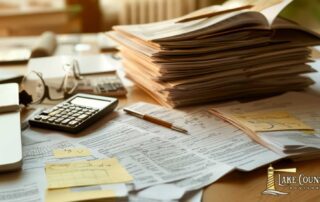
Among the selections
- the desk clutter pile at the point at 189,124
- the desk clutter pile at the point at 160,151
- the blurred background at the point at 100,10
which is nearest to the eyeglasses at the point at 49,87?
the desk clutter pile at the point at 189,124

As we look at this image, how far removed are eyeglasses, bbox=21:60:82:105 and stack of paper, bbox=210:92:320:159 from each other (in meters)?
0.34

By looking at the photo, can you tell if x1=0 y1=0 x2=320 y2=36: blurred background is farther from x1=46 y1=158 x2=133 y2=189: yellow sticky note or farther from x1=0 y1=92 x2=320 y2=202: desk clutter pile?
x1=46 y1=158 x2=133 y2=189: yellow sticky note

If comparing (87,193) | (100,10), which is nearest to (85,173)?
(87,193)

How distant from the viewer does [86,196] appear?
545 millimetres

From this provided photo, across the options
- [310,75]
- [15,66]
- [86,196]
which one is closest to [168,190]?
[86,196]

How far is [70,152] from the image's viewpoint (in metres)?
0.69

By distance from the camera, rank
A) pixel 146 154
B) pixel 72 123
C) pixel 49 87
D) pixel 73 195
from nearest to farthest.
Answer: pixel 73 195 → pixel 146 154 → pixel 72 123 → pixel 49 87

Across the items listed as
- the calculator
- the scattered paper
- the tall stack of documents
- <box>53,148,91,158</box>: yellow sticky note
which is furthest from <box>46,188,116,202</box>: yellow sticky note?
the tall stack of documents

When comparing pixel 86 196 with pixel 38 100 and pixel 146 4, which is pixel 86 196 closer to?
pixel 38 100

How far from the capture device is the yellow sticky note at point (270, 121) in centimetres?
74

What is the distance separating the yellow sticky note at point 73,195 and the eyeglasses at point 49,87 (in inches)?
16.1

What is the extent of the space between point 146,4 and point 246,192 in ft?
7.97

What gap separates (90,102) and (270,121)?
330 millimetres

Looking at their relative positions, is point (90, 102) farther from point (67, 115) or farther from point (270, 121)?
point (270, 121)
